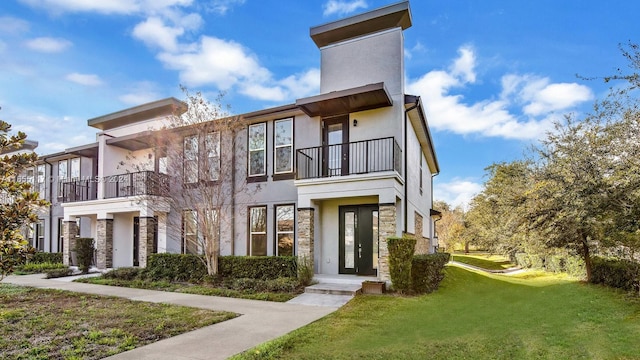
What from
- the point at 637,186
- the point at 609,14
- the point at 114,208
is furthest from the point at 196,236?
the point at 609,14

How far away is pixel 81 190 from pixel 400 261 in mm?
17659

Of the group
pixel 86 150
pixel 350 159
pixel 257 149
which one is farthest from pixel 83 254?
pixel 350 159

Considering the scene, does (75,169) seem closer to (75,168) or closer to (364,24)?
(75,168)

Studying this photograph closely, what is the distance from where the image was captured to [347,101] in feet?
40.3

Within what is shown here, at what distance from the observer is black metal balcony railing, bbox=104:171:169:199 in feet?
48.8

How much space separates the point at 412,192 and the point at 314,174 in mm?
4138

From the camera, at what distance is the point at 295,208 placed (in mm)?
13641

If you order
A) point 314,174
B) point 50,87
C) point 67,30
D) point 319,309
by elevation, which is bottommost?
point 319,309

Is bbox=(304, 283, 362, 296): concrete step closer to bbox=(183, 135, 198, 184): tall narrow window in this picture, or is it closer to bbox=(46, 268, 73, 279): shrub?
bbox=(183, 135, 198, 184): tall narrow window

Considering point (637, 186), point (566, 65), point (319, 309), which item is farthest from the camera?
point (566, 65)

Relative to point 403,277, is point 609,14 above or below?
above

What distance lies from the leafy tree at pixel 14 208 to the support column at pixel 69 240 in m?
16.2

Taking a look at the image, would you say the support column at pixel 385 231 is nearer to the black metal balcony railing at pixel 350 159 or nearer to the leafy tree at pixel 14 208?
the black metal balcony railing at pixel 350 159

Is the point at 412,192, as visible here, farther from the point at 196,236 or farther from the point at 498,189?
the point at 498,189
